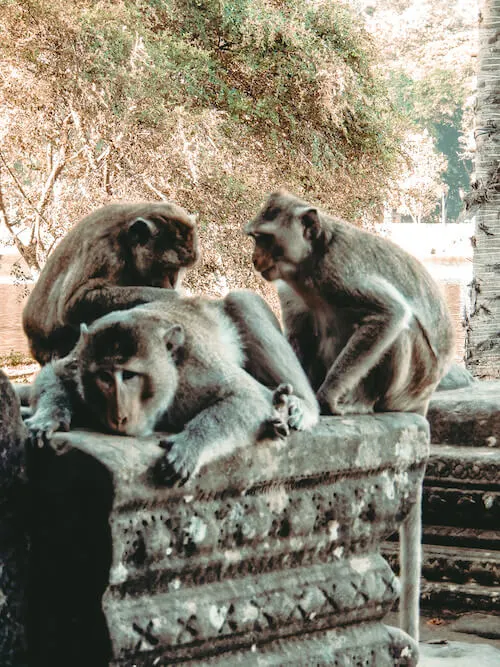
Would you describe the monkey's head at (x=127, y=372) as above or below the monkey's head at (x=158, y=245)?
below

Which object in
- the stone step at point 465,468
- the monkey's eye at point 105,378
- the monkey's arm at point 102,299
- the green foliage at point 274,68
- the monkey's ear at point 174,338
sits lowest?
the stone step at point 465,468

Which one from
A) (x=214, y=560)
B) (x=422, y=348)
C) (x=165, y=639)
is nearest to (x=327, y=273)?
(x=422, y=348)

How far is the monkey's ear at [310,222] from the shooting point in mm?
3566

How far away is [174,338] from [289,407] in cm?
39

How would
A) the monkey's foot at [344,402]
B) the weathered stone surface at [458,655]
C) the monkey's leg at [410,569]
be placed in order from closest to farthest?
the monkey's foot at [344,402], the monkey's leg at [410,569], the weathered stone surface at [458,655]

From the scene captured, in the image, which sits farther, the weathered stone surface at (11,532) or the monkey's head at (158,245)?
the monkey's head at (158,245)

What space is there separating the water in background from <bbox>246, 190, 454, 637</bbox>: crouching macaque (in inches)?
203

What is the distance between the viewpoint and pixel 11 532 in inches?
106

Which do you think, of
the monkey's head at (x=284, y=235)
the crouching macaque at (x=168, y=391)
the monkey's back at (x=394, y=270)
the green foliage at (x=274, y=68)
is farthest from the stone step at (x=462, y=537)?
the green foliage at (x=274, y=68)

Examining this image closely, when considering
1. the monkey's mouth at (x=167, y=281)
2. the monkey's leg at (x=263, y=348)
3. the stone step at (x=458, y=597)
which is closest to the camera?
the monkey's leg at (x=263, y=348)

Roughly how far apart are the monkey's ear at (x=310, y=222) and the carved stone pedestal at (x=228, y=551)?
767mm

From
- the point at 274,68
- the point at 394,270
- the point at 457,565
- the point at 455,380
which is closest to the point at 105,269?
the point at 394,270

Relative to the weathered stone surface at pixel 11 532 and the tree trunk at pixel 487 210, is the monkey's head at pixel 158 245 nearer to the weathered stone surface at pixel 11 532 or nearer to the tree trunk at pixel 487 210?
the weathered stone surface at pixel 11 532

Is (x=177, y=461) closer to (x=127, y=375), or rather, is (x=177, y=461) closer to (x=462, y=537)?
(x=127, y=375)
